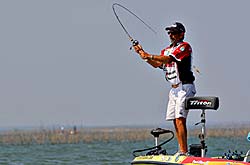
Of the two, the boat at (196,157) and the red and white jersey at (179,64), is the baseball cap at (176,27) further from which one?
the boat at (196,157)

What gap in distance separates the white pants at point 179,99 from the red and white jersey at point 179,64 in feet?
0.29

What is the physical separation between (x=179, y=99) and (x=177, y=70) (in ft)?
1.13

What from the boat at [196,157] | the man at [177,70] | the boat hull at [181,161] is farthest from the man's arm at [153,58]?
the boat hull at [181,161]

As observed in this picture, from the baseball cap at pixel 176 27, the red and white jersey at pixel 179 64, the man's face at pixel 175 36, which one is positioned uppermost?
the baseball cap at pixel 176 27

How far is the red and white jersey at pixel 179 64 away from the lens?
10.1 m

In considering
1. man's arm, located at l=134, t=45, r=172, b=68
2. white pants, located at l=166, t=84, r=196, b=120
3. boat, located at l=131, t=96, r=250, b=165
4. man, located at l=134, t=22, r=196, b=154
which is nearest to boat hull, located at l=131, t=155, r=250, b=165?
boat, located at l=131, t=96, r=250, b=165

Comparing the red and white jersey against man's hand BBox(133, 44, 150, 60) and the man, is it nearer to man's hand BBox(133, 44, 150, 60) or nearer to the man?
the man

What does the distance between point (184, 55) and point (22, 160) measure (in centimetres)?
1407

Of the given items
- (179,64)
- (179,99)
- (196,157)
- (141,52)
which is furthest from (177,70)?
(196,157)

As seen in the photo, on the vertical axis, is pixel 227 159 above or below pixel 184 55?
below

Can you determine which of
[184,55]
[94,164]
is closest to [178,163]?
[184,55]

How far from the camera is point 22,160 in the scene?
77.2 feet

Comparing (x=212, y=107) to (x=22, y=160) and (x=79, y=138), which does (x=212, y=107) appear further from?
(x=79, y=138)

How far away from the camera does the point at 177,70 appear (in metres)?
10.2
